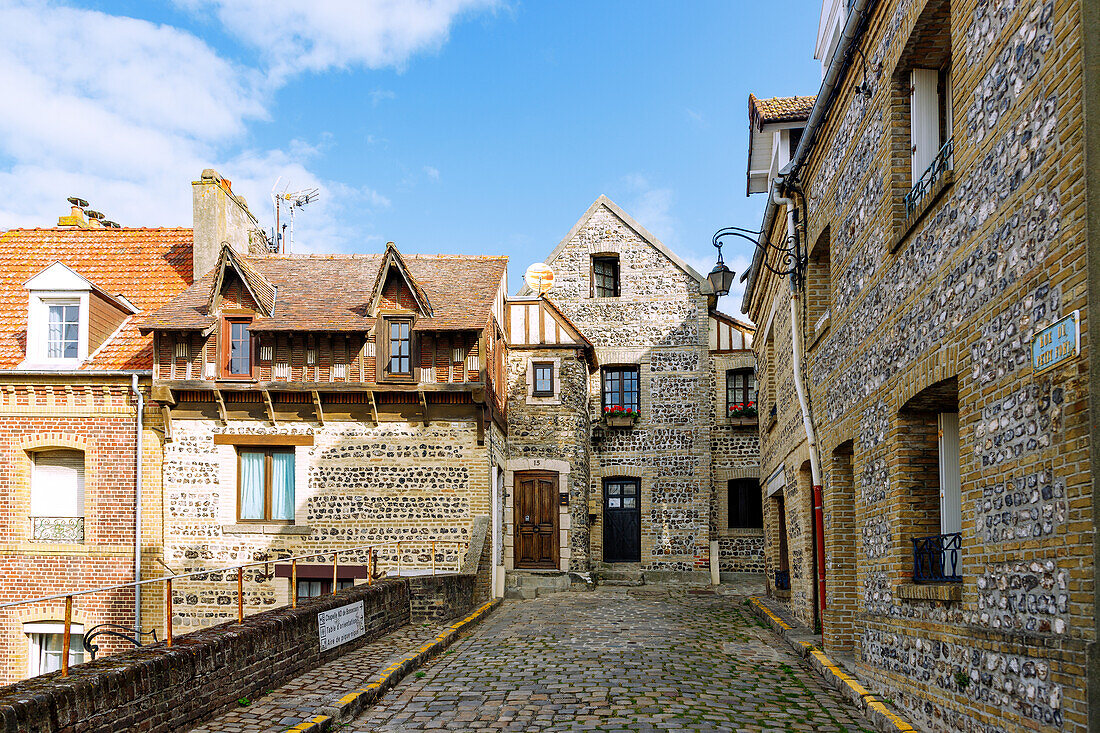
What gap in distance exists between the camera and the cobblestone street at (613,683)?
7207mm

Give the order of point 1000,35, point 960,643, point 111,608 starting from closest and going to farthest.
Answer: point 1000,35 → point 960,643 → point 111,608

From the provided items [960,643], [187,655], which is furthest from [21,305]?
[960,643]

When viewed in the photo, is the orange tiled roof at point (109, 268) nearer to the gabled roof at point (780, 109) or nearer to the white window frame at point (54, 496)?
the white window frame at point (54, 496)

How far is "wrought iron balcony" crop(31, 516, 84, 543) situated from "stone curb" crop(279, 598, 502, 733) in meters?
7.39

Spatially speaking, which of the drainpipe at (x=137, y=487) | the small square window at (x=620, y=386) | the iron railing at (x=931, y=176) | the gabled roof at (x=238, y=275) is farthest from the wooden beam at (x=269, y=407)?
the iron railing at (x=931, y=176)

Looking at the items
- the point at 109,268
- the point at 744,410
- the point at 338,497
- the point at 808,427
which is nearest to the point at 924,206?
the point at 808,427

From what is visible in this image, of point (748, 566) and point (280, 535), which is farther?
point (748, 566)

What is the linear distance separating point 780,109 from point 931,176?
6629 mm

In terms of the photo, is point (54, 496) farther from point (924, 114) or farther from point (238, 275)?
point (924, 114)

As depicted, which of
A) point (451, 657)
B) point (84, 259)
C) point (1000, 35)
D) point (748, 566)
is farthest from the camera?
point (748, 566)

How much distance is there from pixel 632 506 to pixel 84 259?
13.1 m

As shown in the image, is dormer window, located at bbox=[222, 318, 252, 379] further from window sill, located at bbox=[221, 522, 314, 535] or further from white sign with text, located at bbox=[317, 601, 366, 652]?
white sign with text, located at bbox=[317, 601, 366, 652]

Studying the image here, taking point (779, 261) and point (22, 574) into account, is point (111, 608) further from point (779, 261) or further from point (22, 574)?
point (779, 261)

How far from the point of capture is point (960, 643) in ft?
18.4
